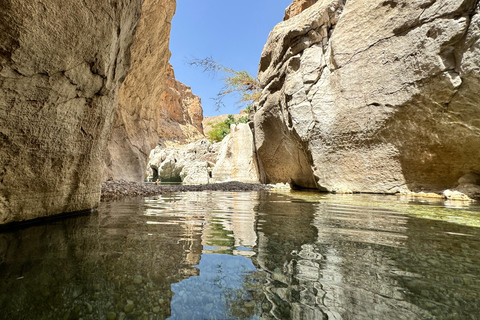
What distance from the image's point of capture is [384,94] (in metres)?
5.90

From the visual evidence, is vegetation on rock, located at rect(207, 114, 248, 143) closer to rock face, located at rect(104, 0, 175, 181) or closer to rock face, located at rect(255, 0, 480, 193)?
rock face, located at rect(104, 0, 175, 181)

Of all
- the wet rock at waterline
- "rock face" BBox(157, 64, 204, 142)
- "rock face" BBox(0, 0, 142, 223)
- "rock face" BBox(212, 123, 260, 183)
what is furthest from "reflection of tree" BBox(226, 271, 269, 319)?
"rock face" BBox(157, 64, 204, 142)

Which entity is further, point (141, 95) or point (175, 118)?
point (175, 118)

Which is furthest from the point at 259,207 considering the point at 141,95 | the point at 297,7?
the point at 297,7

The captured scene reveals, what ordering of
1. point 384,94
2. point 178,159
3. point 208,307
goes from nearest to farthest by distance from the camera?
point 208,307 → point 384,94 → point 178,159

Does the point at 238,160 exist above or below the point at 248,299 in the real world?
above

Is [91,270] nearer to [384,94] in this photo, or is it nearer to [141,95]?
[384,94]

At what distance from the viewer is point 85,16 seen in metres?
2.32

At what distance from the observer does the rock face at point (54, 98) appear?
188 cm

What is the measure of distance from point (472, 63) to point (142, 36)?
8230 mm

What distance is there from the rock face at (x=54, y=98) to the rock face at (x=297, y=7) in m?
12.3

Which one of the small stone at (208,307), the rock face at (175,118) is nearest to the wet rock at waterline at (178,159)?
the small stone at (208,307)

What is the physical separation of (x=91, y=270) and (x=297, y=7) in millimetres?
15161

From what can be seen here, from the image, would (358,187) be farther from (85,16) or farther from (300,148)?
(85,16)
